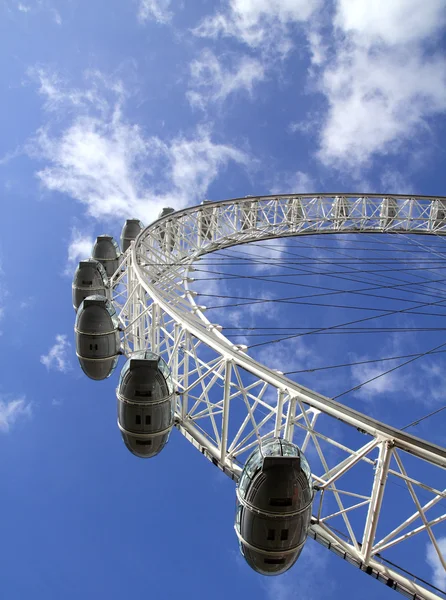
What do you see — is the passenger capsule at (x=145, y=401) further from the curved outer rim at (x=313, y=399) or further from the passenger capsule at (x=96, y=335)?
the passenger capsule at (x=96, y=335)

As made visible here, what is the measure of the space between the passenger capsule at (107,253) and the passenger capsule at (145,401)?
1286 centimetres

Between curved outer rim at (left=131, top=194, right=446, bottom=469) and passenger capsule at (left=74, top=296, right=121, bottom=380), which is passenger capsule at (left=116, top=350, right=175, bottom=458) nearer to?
curved outer rim at (left=131, top=194, right=446, bottom=469)

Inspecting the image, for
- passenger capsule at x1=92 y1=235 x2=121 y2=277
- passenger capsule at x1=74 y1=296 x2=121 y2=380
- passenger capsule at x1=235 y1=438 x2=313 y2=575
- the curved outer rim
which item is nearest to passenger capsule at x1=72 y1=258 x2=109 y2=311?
passenger capsule at x1=92 y1=235 x2=121 y2=277

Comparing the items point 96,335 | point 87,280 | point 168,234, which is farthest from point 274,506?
point 168,234

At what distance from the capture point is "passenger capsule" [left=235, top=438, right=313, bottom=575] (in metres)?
9.71

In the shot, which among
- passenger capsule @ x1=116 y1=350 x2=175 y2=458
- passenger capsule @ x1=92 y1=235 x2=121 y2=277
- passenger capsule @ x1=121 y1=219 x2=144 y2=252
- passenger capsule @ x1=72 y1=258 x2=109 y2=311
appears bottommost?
passenger capsule @ x1=116 y1=350 x2=175 y2=458

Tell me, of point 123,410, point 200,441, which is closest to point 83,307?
point 123,410

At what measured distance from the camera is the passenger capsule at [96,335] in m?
16.9

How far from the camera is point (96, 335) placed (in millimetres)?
16875

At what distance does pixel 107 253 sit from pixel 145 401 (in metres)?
14.2

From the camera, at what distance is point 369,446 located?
9969mm

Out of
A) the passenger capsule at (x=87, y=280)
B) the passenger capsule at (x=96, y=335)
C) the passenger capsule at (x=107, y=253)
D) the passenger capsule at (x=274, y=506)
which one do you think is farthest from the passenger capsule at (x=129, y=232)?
the passenger capsule at (x=274, y=506)

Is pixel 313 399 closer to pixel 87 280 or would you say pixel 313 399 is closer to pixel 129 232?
pixel 87 280

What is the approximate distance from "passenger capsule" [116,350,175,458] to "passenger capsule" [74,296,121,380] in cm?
384
